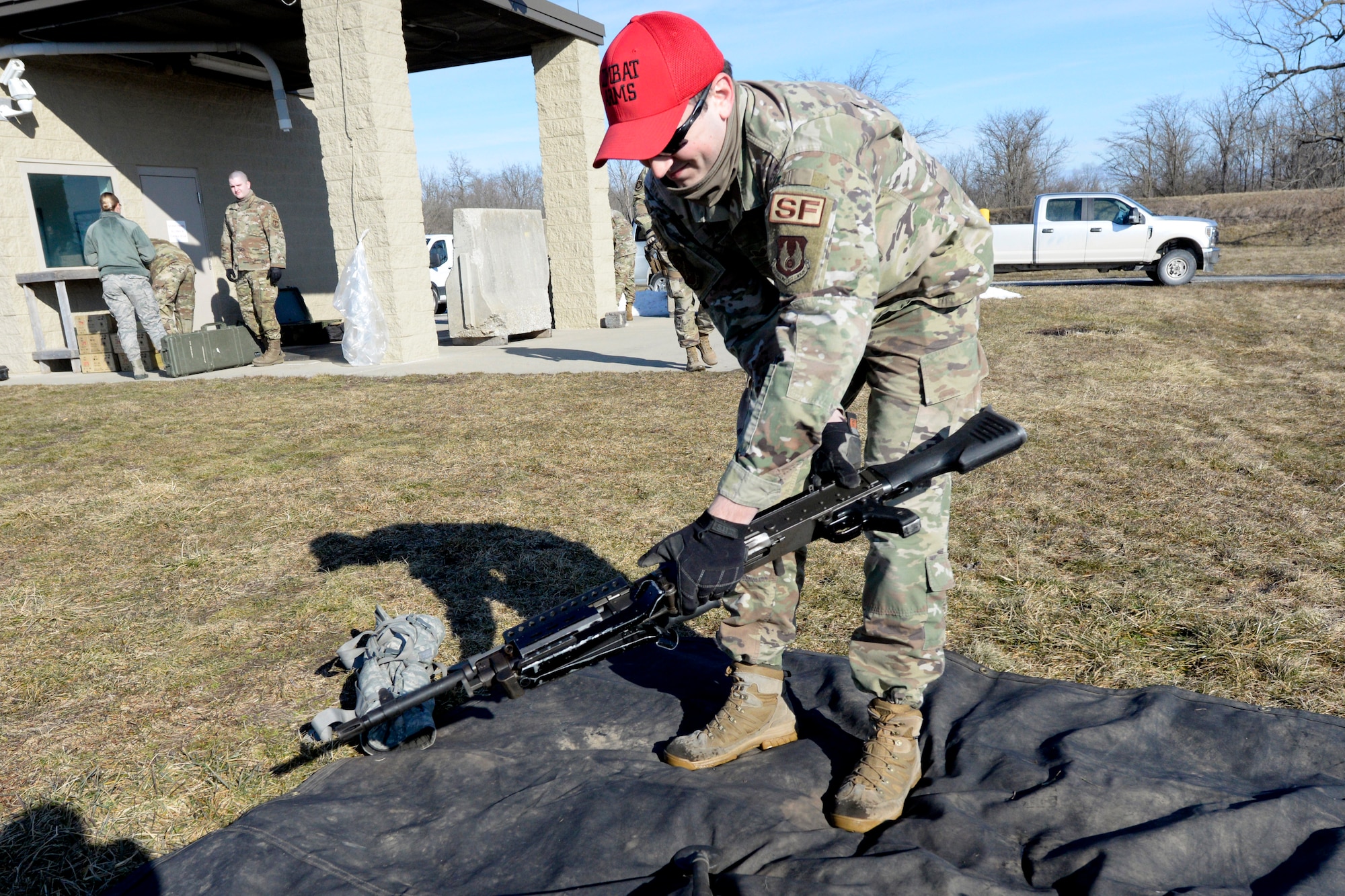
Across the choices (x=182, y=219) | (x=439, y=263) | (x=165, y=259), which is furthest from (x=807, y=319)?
(x=439, y=263)

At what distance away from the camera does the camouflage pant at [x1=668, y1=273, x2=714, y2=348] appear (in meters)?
8.79

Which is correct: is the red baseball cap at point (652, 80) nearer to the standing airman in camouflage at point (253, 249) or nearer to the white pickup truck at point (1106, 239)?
the standing airman in camouflage at point (253, 249)

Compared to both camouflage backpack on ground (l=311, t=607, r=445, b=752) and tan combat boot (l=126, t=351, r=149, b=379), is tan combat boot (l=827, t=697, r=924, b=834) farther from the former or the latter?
tan combat boot (l=126, t=351, r=149, b=379)

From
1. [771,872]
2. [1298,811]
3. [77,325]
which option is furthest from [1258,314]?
[77,325]

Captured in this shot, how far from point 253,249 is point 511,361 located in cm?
339

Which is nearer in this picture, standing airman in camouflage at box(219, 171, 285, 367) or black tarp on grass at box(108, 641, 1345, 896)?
black tarp on grass at box(108, 641, 1345, 896)

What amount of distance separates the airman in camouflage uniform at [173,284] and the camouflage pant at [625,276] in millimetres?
6416

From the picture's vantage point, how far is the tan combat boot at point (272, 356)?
1143cm

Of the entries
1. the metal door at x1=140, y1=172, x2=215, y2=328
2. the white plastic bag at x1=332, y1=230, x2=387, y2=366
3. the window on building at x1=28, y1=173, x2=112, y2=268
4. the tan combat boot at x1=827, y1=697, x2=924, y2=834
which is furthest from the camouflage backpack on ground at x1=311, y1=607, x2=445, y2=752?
the metal door at x1=140, y1=172, x2=215, y2=328

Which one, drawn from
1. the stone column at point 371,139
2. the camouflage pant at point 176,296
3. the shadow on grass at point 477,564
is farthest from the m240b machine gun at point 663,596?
the camouflage pant at point 176,296

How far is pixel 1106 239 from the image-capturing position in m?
17.5

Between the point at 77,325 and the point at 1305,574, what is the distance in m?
13.0

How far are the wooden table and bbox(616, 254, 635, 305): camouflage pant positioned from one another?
7617 mm

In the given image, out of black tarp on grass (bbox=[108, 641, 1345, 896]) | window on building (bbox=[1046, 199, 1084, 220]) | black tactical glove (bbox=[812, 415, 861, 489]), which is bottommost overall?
black tarp on grass (bbox=[108, 641, 1345, 896])
